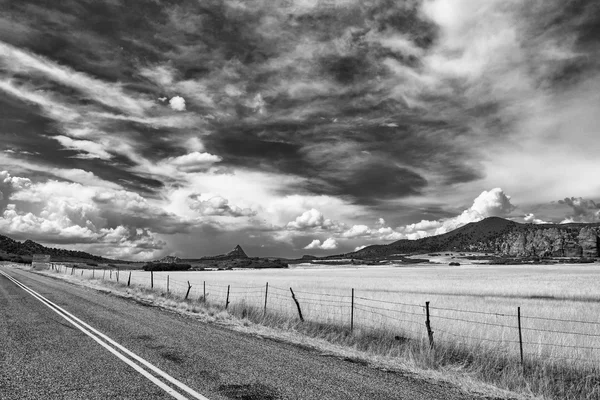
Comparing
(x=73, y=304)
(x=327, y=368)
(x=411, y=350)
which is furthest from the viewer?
(x=73, y=304)

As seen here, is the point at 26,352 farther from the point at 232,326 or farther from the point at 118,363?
the point at 232,326

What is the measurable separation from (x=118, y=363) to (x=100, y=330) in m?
5.17

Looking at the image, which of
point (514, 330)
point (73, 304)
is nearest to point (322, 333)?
point (514, 330)

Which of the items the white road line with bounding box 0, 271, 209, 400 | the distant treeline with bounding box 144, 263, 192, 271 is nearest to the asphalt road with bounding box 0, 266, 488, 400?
the white road line with bounding box 0, 271, 209, 400

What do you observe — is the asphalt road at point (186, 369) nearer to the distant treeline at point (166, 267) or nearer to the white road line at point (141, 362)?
the white road line at point (141, 362)

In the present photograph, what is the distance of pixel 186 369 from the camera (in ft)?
29.3

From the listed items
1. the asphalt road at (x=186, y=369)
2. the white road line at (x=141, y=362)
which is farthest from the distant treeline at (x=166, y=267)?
the asphalt road at (x=186, y=369)

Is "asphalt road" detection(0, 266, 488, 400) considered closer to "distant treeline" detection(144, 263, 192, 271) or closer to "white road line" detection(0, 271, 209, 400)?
"white road line" detection(0, 271, 209, 400)

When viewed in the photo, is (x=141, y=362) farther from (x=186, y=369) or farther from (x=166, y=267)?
(x=166, y=267)

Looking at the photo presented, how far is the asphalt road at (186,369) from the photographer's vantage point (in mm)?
7523

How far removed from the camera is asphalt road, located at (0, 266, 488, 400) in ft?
24.7

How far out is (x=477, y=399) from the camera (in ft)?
26.1

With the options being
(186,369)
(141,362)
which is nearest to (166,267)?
(141,362)

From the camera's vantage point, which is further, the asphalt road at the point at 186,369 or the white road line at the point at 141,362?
the asphalt road at the point at 186,369
